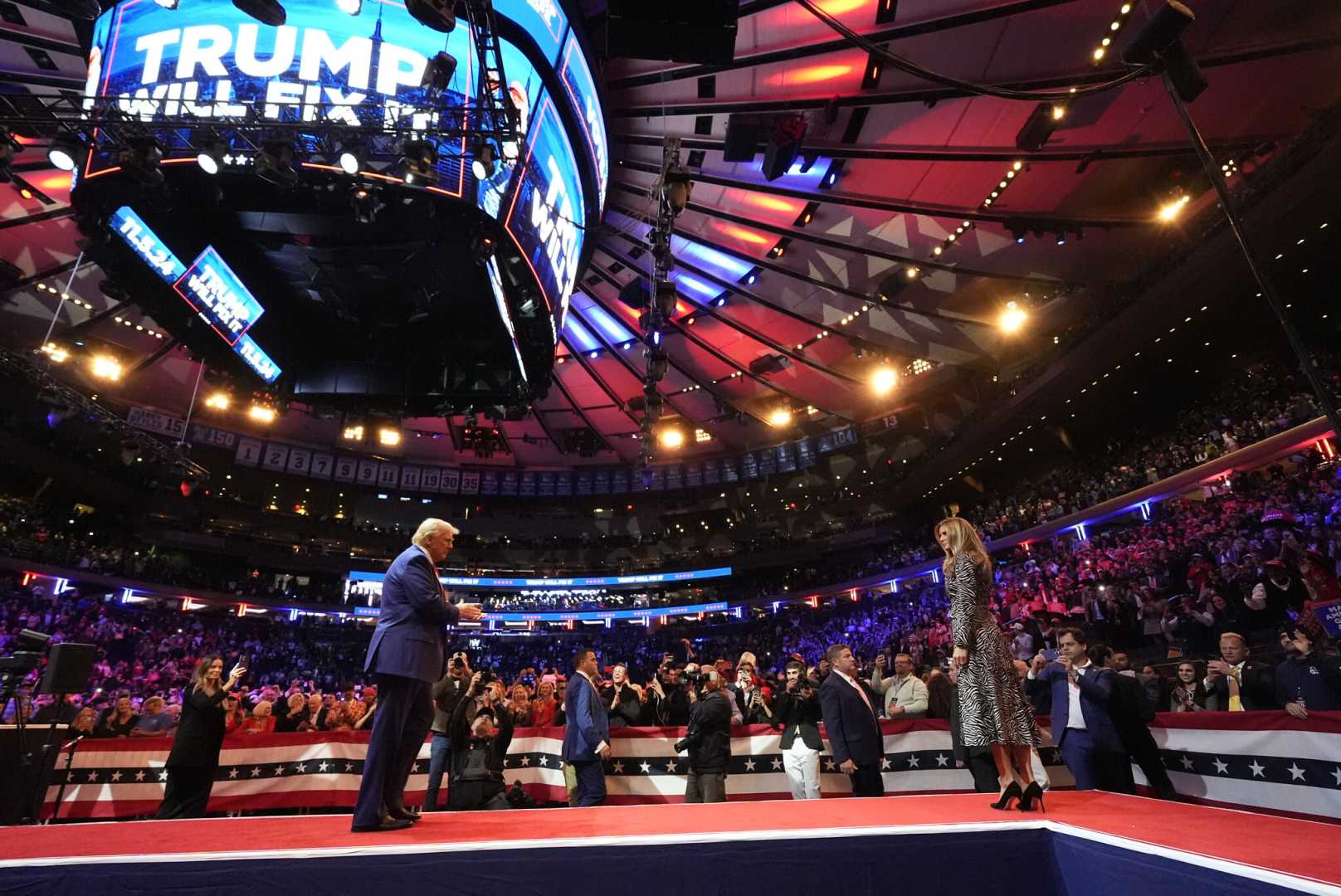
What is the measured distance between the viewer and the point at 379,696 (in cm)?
365

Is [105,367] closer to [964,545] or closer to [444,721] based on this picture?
[444,721]

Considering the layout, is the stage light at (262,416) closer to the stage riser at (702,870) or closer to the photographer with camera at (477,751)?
the photographer with camera at (477,751)

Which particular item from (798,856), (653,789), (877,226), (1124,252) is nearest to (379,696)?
(798,856)

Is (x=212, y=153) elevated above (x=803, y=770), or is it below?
above

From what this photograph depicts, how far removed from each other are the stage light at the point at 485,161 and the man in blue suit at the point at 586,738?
7.27 metres

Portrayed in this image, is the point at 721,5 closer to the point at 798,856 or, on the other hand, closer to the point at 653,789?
the point at 798,856

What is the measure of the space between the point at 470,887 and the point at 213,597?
35822 mm

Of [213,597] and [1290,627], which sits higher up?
[213,597]

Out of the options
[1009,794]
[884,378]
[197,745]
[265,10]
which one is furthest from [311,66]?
[884,378]

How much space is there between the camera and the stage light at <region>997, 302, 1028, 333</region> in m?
20.6

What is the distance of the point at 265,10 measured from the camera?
758 centimetres

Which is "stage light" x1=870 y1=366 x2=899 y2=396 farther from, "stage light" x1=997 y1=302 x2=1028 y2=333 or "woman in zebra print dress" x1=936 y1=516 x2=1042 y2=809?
"woman in zebra print dress" x1=936 y1=516 x2=1042 y2=809

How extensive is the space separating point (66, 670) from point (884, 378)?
24357 mm

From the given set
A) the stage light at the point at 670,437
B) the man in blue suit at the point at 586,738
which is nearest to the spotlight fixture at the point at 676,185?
the man in blue suit at the point at 586,738
